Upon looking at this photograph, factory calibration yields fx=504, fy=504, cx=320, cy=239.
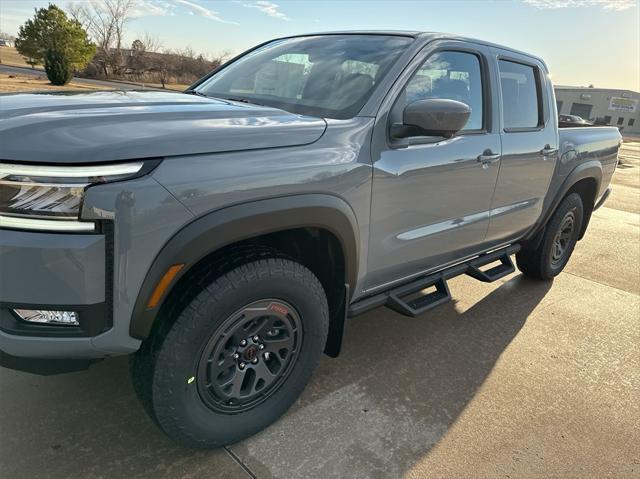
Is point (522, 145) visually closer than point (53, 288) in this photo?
No

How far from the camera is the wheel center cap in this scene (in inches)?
87.0

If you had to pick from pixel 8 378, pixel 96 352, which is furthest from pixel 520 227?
pixel 8 378

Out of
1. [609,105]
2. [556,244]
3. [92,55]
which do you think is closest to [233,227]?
[556,244]

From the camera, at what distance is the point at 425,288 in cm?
323

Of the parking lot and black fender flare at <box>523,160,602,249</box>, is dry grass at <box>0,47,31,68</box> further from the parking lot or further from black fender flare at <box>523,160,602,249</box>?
the parking lot

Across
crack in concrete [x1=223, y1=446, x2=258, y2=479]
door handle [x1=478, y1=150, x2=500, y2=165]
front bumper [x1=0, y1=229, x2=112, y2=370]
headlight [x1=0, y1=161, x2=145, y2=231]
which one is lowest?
crack in concrete [x1=223, y1=446, x2=258, y2=479]

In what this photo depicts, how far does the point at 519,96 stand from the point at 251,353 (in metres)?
2.73

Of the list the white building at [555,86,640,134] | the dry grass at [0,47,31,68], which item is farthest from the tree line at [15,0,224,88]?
the white building at [555,86,640,134]

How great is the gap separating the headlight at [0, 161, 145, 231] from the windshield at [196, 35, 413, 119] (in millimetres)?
1243

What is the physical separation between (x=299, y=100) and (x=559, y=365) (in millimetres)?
2364

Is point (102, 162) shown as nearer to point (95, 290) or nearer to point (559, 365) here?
point (95, 290)

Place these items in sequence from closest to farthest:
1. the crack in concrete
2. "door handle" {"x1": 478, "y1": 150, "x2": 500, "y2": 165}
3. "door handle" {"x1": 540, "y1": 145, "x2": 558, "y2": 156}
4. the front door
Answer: the crack in concrete, the front door, "door handle" {"x1": 478, "y1": 150, "x2": 500, "y2": 165}, "door handle" {"x1": 540, "y1": 145, "x2": 558, "y2": 156}

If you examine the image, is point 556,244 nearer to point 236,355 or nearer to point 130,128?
point 236,355

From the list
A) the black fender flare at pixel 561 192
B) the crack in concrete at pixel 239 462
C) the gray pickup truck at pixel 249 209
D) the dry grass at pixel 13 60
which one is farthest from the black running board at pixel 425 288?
the dry grass at pixel 13 60
